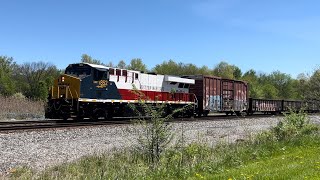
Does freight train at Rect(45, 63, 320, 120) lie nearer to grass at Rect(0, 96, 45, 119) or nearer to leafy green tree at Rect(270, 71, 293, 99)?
grass at Rect(0, 96, 45, 119)

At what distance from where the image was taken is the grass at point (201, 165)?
7.98 meters

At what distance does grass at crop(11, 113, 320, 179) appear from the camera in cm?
798

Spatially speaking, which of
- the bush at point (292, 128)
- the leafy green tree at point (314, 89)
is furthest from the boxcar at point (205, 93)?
the bush at point (292, 128)

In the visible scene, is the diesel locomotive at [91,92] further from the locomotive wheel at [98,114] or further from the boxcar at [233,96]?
the boxcar at [233,96]

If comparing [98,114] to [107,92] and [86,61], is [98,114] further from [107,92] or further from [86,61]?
[86,61]

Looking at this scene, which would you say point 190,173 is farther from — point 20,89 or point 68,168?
point 20,89

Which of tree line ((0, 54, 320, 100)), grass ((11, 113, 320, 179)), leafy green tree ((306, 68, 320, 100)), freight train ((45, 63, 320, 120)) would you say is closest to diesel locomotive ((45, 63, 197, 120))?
freight train ((45, 63, 320, 120))

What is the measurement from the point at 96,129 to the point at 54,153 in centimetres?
591

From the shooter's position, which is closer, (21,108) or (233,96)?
(21,108)

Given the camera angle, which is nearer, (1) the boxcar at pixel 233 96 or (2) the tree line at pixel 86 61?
(1) the boxcar at pixel 233 96

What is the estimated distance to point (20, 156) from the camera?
10656 mm

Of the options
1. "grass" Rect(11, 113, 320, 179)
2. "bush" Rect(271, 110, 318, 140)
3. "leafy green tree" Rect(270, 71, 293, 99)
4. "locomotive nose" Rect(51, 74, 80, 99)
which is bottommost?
"grass" Rect(11, 113, 320, 179)

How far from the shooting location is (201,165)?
9.07m

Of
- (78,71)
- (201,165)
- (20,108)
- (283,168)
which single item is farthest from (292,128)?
(20,108)
